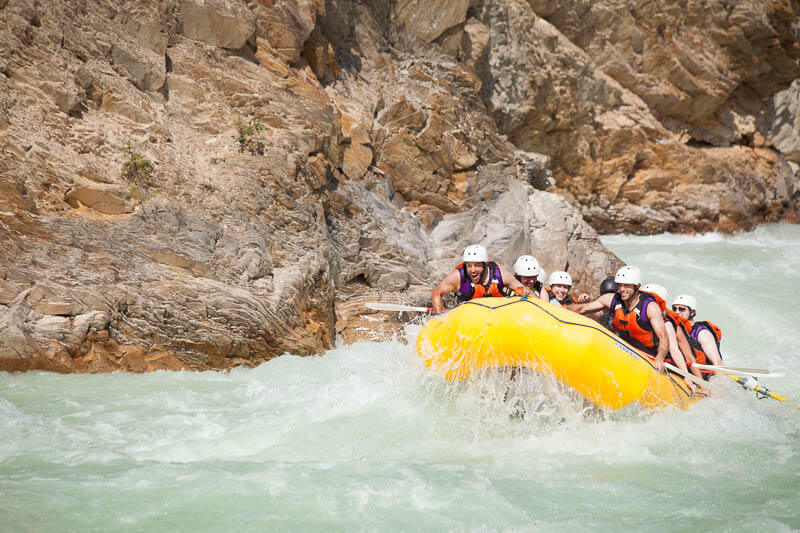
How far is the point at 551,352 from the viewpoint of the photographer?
3.68 meters

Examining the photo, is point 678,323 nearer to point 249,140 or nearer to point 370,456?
point 370,456

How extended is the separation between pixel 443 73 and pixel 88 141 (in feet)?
20.9

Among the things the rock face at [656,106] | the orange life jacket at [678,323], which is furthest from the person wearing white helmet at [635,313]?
the rock face at [656,106]

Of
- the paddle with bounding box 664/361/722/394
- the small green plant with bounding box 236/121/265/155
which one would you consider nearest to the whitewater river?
the paddle with bounding box 664/361/722/394

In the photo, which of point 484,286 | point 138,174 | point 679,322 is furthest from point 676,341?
point 138,174

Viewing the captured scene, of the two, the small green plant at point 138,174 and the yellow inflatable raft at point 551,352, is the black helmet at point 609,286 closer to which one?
the yellow inflatable raft at point 551,352

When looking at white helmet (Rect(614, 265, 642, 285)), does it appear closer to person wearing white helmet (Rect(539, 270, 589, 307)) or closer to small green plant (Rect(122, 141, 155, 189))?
person wearing white helmet (Rect(539, 270, 589, 307))

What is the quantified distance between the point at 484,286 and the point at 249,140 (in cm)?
335

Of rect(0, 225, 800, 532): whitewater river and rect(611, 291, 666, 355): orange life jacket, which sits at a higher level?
rect(611, 291, 666, 355): orange life jacket

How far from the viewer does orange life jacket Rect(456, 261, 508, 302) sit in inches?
209

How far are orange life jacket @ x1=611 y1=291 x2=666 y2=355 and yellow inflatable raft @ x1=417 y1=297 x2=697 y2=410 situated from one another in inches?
31.3

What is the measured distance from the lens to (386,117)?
28.0ft

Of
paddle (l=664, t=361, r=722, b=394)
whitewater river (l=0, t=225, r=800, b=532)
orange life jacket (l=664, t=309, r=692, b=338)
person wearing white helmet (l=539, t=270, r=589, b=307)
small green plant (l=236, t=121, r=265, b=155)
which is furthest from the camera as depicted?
small green plant (l=236, t=121, r=265, b=155)

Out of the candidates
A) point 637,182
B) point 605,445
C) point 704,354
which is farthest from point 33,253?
point 637,182
